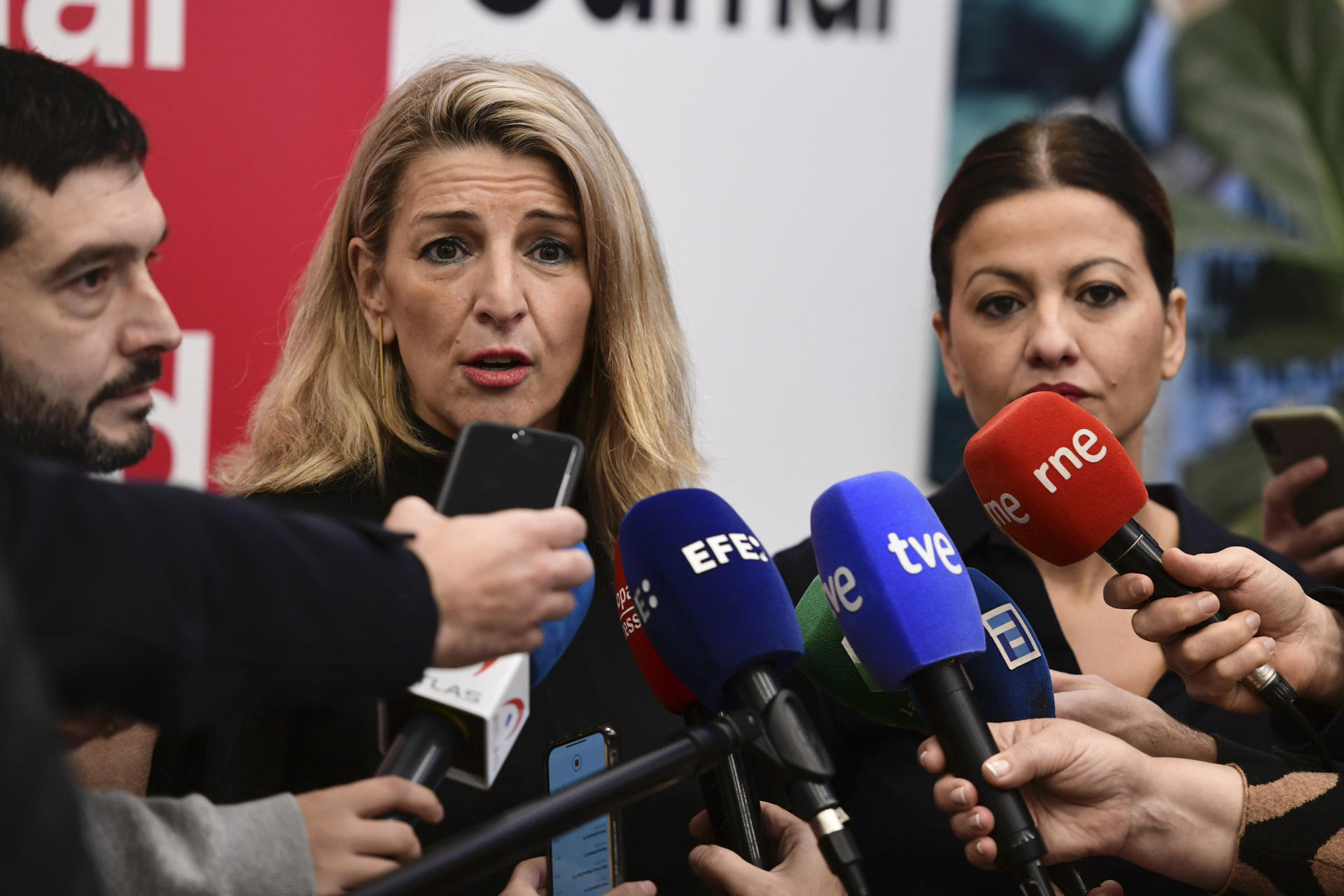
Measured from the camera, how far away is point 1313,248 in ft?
9.02

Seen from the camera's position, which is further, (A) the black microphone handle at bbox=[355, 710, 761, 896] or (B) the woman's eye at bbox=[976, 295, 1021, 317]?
(B) the woman's eye at bbox=[976, 295, 1021, 317]

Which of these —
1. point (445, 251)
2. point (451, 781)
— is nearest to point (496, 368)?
point (445, 251)

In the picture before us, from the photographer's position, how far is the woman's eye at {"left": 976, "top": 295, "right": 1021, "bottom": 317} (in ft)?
5.68

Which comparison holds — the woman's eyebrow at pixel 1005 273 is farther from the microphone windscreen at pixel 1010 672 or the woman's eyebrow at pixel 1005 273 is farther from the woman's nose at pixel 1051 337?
the microphone windscreen at pixel 1010 672

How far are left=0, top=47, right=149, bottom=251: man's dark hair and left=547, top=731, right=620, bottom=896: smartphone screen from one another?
640mm

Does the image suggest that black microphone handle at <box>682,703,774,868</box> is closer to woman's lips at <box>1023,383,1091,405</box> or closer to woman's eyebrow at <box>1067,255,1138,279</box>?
woman's lips at <box>1023,383,1091,405</box>

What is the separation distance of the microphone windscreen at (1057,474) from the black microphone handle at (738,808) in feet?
1.22

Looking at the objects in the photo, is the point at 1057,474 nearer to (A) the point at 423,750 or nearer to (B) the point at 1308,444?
(A) the point at 423,750

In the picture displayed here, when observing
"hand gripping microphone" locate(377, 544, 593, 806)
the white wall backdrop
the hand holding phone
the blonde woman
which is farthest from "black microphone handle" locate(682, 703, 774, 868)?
the hand holding phone

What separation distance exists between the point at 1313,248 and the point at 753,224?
1300 millimetres

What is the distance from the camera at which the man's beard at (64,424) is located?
39.5 inches

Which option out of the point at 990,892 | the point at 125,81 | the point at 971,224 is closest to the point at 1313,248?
the point at 971,224

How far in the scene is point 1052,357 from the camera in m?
1.65

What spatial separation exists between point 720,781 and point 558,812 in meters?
0.30
